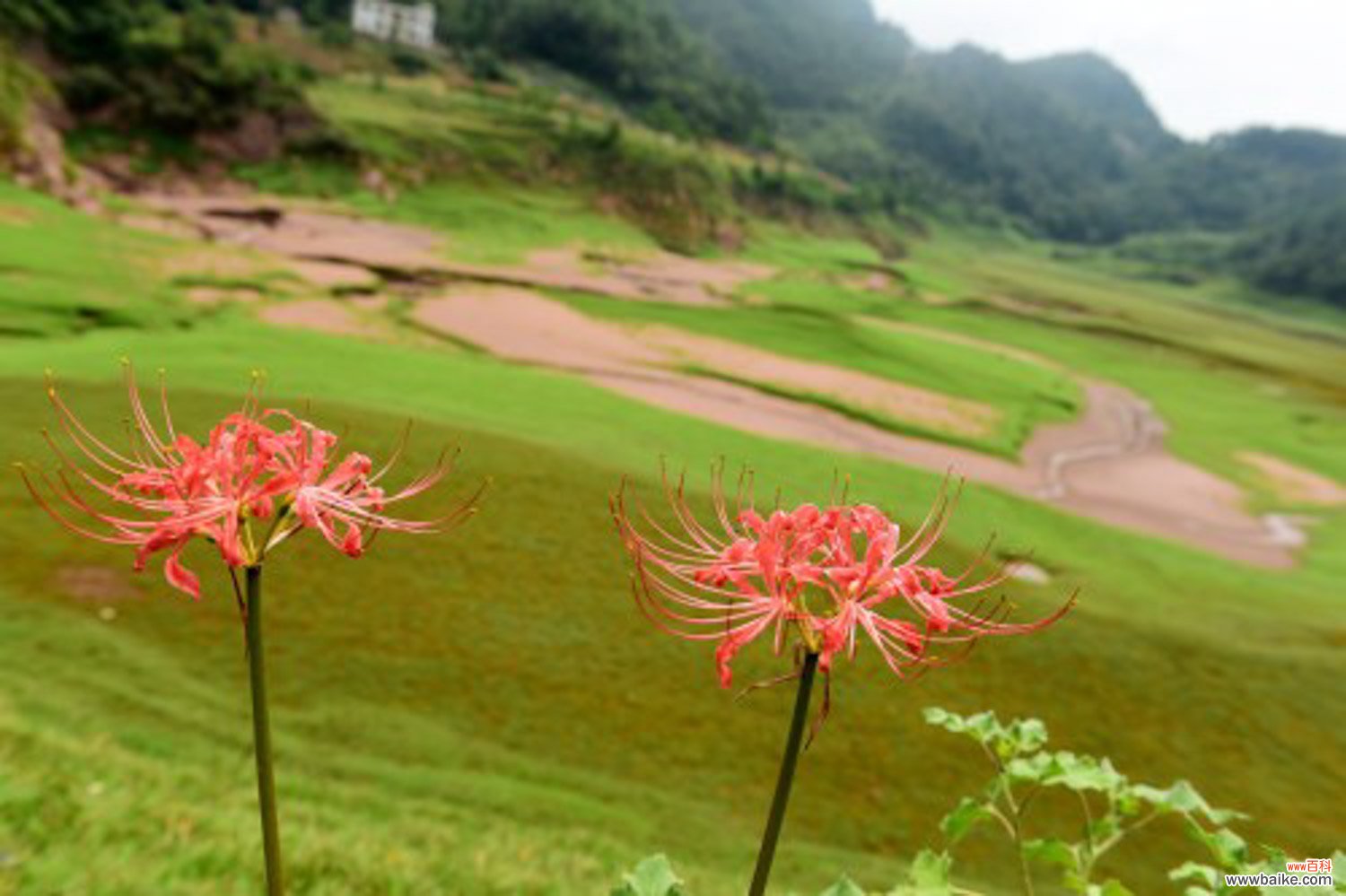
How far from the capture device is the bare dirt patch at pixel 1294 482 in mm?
23347

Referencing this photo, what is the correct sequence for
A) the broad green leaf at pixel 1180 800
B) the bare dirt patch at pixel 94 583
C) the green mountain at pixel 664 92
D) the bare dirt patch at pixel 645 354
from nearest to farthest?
the broad green leaf at pixel 1180 800 → the bare dirt patch at pixel 94 583 → the bare dirt patch at pixel 645 354 → the green mountain at pixel 664 92

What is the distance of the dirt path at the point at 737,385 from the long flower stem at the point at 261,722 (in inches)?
682

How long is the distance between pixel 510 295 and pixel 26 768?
23.7m

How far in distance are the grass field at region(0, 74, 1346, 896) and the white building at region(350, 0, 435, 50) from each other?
8643 cm

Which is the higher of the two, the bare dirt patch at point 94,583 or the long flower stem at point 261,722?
the long flower stem at point 261,722

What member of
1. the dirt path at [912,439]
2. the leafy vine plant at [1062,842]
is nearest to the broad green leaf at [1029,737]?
the leafy vine plant at [1062,842]

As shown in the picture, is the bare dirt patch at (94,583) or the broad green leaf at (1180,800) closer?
the broad green leaf at (1180,800)

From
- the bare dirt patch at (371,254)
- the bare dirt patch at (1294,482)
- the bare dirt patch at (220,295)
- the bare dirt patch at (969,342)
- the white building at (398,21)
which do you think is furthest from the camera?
the white building at (398,21)

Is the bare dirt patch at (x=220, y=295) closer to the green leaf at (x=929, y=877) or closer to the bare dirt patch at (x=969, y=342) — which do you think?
the green leaf at (x=929, y=877)

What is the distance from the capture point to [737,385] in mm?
23375

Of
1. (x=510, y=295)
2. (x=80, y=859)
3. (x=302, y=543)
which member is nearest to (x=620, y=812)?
(x=80, y=859)

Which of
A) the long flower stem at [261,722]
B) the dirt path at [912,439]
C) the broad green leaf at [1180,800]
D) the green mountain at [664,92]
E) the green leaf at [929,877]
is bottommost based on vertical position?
the dirt path at [912,439]

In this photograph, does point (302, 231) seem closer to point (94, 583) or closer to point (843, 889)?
point (94, 583)

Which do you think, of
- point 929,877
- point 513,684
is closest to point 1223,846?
point 929,877
